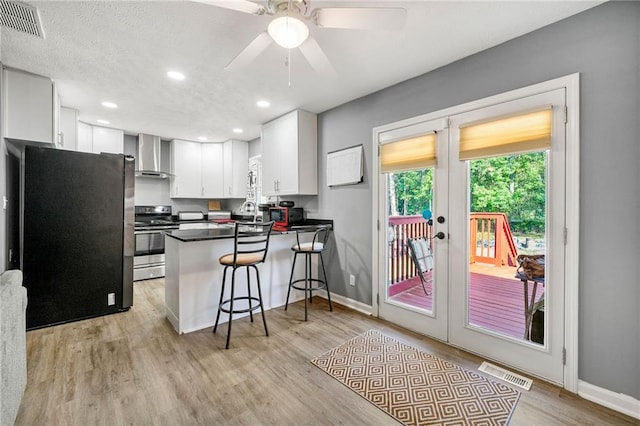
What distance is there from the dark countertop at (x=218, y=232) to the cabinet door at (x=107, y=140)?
2126 millimetres

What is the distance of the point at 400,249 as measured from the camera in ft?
9.91

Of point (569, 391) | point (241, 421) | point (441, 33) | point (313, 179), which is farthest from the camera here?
point (313, 179)

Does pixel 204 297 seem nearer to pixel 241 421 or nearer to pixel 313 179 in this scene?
pixel 241 421

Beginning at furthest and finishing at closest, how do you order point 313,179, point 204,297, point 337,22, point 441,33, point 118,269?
point 313,179 < point 118,269 < point 204,297 < point 441,33 < point 337,22

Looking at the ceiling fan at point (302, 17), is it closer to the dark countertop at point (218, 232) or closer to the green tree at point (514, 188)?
the green tree at point (514, 188)

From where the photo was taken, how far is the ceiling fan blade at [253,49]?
5.23ft

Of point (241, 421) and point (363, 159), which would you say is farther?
point (363, 159)

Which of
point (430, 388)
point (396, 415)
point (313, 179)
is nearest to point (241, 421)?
point (396, 415)

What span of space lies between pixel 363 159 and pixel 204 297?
2255mm

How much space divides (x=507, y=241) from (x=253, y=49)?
2.30 metres

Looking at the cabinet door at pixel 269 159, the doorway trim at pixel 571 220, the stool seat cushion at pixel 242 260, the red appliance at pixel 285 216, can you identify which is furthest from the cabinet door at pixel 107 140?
the doorway trim at pixel 571 220

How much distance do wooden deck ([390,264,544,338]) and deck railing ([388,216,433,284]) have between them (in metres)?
0.68

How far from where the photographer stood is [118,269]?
314 cm

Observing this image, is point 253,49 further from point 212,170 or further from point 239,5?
point 212,170
